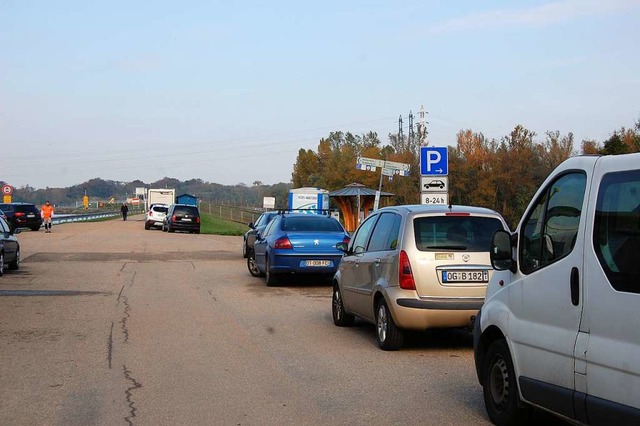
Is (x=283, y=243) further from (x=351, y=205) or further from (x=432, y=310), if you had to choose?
(x=351, y=205)

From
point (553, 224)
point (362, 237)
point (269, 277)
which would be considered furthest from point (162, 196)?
point (553, 224)

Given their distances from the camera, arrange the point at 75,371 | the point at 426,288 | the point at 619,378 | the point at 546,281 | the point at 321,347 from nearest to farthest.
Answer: the point at 619,378, the point at 546,281, the point at 75,371, the point at 426,288, the point at 321,347

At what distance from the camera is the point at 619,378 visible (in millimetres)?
4512

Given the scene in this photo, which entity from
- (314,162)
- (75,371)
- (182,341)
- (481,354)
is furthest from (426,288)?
(314,162)

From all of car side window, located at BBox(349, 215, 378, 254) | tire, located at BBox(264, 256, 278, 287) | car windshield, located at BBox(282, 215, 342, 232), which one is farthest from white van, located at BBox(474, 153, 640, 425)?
tire, located at BBox(264, 256, 278, 287)

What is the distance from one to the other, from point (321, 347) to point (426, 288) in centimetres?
164

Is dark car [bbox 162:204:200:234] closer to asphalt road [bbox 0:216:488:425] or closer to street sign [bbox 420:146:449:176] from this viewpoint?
asphalt road [bbox 0:216:488:425]

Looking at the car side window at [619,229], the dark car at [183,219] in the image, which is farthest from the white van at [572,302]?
the dark car at [183,219]

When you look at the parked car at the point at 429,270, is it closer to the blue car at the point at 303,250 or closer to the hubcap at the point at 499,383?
the hubcap at the point at 499,383

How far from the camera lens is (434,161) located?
1756cm

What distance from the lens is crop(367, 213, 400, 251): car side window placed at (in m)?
9.70

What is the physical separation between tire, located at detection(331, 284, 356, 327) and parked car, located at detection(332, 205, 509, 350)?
1.47 meters

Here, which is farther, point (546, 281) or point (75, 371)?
point (75, 371)

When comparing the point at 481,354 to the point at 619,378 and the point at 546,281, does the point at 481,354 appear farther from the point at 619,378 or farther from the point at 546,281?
the point at 619,378
